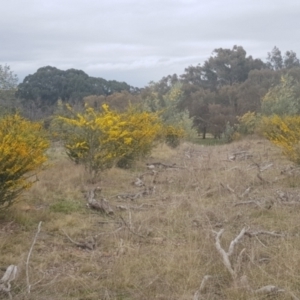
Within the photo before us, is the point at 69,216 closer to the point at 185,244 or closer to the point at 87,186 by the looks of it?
the point at 185,244

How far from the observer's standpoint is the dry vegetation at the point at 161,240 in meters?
4.22

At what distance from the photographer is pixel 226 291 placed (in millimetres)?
4043

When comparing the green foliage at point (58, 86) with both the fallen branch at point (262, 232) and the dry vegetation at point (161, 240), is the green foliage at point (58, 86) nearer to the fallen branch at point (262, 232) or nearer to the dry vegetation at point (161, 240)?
the dry vegetation at point (161, 240)

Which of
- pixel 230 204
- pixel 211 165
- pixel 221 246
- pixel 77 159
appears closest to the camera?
pixel 221 246

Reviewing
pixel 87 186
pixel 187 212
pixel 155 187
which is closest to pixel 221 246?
pixel 187 212

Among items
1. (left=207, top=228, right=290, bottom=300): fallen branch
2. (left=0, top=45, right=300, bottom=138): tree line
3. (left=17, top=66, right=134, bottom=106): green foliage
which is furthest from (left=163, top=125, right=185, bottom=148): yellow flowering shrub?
(left=17, top=66, right=134, bottom=106): green foliage

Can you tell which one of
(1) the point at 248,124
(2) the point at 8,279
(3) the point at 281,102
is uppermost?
(2) the point at 8,279

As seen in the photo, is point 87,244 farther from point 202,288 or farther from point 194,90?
point 194,90

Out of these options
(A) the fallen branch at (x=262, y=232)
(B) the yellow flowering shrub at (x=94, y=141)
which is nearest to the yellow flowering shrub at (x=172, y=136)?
(B) the yellow flowering shrub at (x=94, y=141)

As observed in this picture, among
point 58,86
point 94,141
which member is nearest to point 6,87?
point 94,141

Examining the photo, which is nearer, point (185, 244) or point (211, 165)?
point (185, 244)

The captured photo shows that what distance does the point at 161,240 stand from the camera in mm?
5641

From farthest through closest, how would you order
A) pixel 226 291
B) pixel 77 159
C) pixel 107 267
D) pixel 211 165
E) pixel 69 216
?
pixel 211 165
pixel 77 159
pixel 69 216
pixel 107 267
pixel 226 291

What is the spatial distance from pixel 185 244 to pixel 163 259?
0.62 meters
